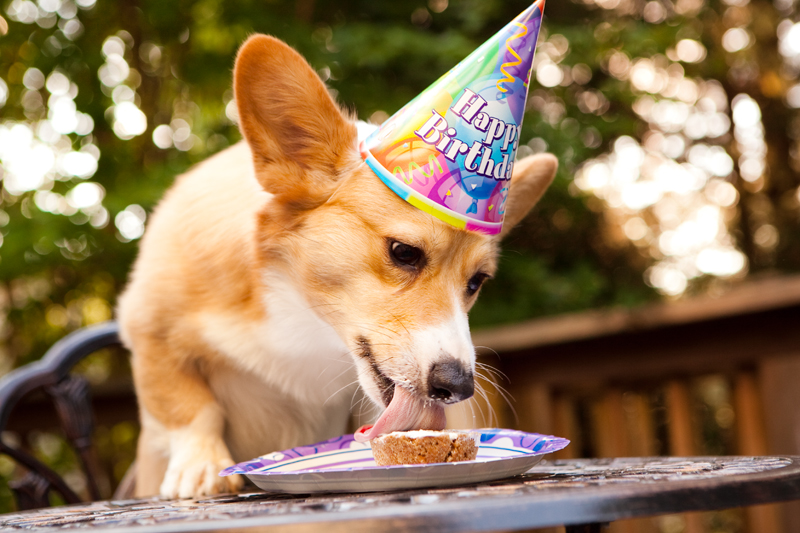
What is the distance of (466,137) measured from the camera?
1167 mm

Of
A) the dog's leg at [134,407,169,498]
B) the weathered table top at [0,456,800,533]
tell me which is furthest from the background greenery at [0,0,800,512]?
the weathered table top at [0,456,800,533]

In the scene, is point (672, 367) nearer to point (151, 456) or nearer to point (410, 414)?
point (410, 414)

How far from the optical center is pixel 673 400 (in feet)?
9.02

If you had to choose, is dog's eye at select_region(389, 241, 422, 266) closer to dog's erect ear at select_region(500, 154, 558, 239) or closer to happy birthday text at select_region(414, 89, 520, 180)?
happy birthday text at select_region(414, 89, 520, 180)

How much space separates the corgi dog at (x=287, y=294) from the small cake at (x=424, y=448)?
12 cm

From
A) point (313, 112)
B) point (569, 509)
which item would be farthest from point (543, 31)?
point (569, 509)

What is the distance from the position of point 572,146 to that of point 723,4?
202 centimetres

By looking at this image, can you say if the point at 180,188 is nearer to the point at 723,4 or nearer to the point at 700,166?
the point at 723,4

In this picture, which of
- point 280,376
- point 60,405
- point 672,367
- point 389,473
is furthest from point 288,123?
point 672,367

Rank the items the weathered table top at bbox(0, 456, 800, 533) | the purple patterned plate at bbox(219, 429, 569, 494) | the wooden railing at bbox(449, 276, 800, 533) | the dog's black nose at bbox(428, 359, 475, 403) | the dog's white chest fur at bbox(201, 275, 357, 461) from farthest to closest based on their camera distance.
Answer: the wooden railing at bbox(449, 276, 800, 533) → the dog's white chest fur at bbox(201, 275, 357, 461) → the dog's black nose at bbox(428, 359, 475, 403) → the purple patterned plate at bbox(219, 429, 569, 494) → the weathered table top at bbox(0, 456, 800, 533)

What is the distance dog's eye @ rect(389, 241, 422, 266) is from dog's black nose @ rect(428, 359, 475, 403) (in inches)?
9.5

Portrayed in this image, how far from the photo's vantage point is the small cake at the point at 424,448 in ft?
3.27

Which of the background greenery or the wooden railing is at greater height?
the background greenery

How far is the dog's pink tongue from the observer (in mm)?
1170
